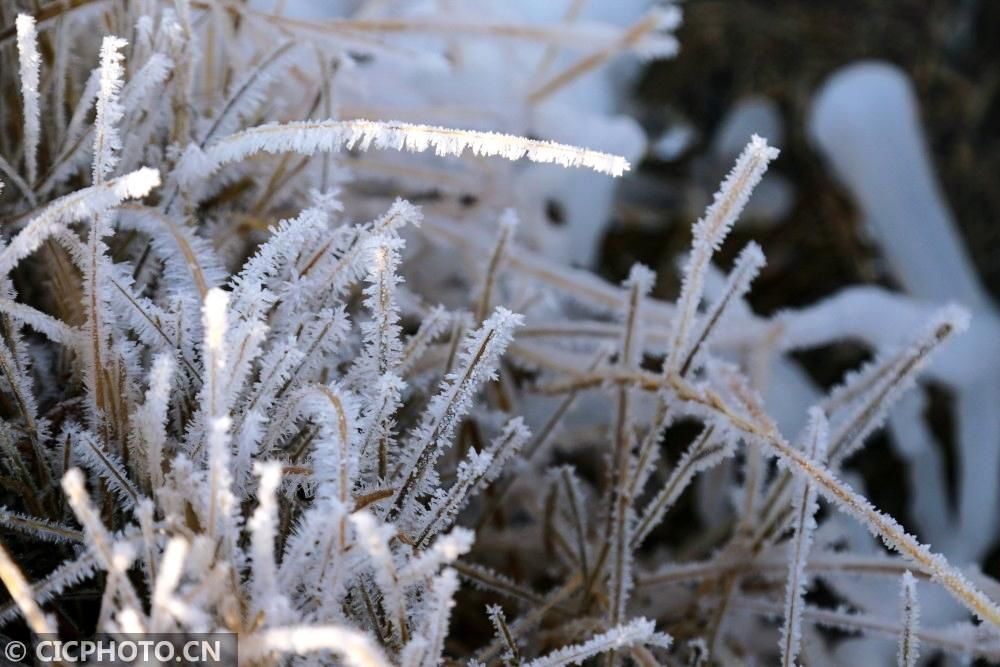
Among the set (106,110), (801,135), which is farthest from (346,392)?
(801,135)

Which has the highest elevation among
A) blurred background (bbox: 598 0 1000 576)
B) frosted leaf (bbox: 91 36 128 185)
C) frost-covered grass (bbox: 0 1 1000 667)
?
blurred background (bbox: 598 0 1000 576)

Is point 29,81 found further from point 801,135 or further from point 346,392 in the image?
point 801,135

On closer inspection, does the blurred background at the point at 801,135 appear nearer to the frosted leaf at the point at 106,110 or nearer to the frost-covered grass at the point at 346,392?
the frost-covered grass at the point at 346,392

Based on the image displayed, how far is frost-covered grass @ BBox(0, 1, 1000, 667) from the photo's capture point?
0.32 m

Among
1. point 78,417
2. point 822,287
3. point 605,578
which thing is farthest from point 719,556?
point 822,287

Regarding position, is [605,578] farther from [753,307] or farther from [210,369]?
[753,307]

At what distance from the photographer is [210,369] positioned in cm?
32

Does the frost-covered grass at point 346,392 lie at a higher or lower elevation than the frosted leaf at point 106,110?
lower

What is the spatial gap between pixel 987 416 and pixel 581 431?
14.2 inches

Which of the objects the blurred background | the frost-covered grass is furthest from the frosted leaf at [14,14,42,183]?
the blurred background

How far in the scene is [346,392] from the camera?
36 cm

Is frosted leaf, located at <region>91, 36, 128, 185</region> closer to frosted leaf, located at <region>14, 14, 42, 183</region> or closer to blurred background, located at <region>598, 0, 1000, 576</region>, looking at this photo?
frosted leaf, located at <region>14, 14, 42, 183</region>

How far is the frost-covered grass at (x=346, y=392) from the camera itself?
0.32m

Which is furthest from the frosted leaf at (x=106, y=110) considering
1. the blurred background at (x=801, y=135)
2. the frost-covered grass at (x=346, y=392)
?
the blurred background at (x=801, y=135)
